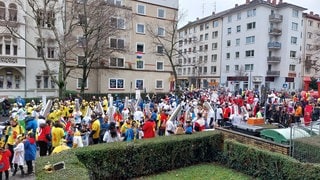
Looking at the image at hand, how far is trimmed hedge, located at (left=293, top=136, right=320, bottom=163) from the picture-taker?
8.92 metres

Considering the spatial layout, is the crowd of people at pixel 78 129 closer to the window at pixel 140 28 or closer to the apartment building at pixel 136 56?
the apartment building at pixel 136 56

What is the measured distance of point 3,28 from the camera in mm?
29188

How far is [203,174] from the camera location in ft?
32.7

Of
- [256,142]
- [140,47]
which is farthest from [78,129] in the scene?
[140,47]

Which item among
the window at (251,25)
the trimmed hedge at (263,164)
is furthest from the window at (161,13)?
the trimmed hedge at (263,164)

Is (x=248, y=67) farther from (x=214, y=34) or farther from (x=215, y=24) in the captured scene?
(x=215, y=24)

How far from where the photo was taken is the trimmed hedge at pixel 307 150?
8922 millimetres

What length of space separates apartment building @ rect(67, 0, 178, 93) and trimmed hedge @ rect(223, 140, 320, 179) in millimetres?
27021

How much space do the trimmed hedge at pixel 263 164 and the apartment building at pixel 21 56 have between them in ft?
80.8

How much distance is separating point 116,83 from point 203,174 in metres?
30.0

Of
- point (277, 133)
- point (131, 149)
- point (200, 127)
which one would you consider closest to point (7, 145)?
point (131, 149)

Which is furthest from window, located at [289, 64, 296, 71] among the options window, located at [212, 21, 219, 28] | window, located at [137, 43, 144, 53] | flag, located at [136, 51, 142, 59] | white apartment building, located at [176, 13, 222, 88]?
flag, located at [136, 51, 142, 59]

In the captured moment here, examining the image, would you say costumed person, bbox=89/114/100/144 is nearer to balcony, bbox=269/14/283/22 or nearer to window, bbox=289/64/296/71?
balcony, bbox=269/14/283/22

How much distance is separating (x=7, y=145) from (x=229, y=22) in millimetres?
55625
